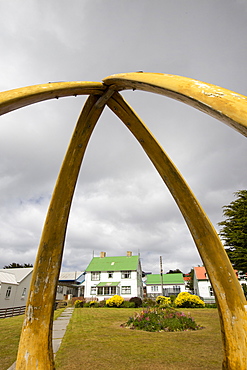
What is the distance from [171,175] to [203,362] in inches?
209

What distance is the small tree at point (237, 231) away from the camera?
19297 mm

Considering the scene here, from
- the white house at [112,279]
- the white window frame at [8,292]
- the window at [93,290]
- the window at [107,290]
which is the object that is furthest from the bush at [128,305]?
the white window frame at [8,292]

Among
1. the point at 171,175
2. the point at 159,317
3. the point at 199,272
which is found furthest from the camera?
Result: the point at 199,272

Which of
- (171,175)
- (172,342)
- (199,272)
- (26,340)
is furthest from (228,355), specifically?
(199,272)

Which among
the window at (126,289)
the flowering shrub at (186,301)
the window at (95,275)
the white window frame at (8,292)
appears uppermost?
the window at (95,275)

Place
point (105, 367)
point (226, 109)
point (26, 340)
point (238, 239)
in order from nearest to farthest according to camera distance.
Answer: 1. point (226, 109)
2. point (26, 340)
3. point (105, 367)
4. point (238, 239)

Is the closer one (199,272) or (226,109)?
(226,109)

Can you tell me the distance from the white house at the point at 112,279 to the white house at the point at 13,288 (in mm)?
11872

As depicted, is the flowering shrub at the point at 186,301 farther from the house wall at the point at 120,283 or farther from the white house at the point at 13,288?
the white house at the point at 13,288

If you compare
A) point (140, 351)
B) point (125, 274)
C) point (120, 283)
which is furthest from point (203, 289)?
point (140, 351)

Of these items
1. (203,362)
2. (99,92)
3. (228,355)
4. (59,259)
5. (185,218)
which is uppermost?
(99,92)

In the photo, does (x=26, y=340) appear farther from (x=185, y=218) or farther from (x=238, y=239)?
(x=238, y=239)

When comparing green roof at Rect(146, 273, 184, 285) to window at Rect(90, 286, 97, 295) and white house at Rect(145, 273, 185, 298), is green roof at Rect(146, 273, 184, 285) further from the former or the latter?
window at Rect(90, 286, 97, 295)

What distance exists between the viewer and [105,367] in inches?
220
